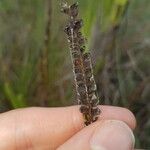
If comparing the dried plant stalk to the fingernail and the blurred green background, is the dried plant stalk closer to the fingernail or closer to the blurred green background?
the fingernail

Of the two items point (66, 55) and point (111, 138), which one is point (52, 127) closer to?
point (111, 138)

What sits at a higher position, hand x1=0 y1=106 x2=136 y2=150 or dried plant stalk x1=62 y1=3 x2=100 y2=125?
dried plant stalk x1=62 y1=3 x2=100 y2=125

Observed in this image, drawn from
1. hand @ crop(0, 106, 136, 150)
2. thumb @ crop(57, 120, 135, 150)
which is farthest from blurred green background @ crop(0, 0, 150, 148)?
thumb @ crop(57, 120, 135, 150)

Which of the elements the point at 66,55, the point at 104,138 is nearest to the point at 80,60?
the point at 104,138

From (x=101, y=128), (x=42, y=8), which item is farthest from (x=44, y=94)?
(x=101, y=128)

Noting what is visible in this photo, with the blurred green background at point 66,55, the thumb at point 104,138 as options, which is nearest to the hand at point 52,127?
the thumb at point 104,138

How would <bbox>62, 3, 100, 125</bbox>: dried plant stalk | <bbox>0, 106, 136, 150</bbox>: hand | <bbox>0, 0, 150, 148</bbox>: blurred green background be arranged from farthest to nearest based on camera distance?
<bbox>0, 0, 150, 148</bbox>: blurred green background, <bbox>0, 106, 136, 150</bbox>: hand, <bbox>62, 3, 100, 125</bbox>: dried plant stalk

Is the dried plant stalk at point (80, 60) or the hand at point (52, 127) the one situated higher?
the dried plant stalk at point (80, 60)

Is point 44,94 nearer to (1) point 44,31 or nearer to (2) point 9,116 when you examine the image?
(1) point 44,31

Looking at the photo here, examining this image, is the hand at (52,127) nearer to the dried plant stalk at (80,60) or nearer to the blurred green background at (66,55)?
the dried plant stalk at (80,60)
